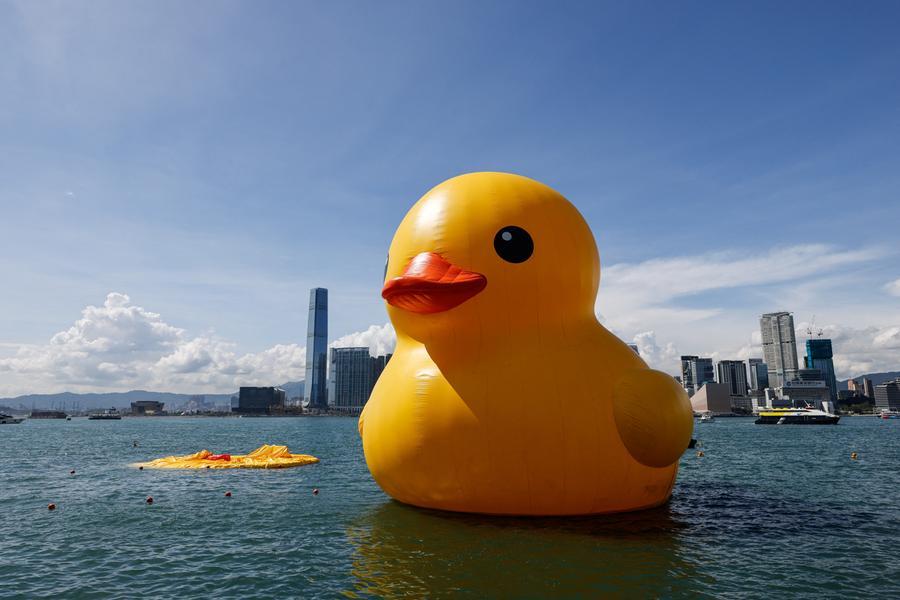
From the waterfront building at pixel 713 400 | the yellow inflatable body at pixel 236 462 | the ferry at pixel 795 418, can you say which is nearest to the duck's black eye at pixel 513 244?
the yellow inflatable body at pixel 236 462

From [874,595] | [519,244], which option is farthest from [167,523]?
[874,595]

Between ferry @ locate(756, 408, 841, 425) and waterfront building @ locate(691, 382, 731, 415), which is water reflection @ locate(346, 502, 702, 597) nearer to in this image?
ferry @ locate(756, 408, 841, 425)

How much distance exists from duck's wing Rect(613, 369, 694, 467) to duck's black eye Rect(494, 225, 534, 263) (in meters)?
3.50

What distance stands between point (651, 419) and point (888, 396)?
766 ft

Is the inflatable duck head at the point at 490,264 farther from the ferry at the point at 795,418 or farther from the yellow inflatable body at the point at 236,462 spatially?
the ferry at the point at 795,418

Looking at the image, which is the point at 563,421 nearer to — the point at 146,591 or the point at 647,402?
the point at 647,402

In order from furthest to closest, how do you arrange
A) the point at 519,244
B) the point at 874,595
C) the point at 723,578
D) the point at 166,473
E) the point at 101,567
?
the point at 166,473 < the point at 519,244 < the point at 101,567 < the point at 723,578 < the point at 874,595

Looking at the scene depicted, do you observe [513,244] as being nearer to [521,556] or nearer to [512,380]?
[512,380]

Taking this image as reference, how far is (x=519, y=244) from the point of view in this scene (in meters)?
12.4

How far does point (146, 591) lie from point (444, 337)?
23.2ft

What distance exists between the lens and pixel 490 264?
12289 millimetres

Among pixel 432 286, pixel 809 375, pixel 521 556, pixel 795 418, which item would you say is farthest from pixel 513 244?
pixel 809 375

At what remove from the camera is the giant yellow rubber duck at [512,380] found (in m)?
11.3

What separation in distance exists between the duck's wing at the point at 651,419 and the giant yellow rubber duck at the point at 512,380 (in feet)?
0.09
